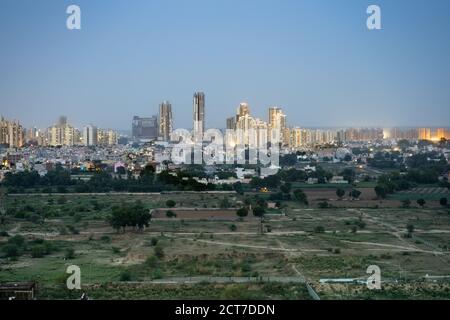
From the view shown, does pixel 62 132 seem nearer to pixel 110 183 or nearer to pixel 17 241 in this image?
pixel 110 183

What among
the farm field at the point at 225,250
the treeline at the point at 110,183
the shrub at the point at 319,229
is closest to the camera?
the farm field at the point at 225,250

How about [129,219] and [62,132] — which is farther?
[62,132]

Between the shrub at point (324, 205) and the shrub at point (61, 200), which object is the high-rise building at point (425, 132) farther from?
the shrub at point (61, 200)

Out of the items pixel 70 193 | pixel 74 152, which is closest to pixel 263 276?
pixel 70 193

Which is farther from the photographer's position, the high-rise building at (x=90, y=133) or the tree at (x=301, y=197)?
the tree at (x=301, y=197)

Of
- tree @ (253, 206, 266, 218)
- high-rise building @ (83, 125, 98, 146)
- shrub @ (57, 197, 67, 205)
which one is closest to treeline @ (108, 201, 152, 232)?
high-rise building @ (83, 125, 98, 146)

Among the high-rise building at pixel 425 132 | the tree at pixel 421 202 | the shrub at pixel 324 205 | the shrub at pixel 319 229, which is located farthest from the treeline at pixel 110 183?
the high-rise building at pixel 425 132

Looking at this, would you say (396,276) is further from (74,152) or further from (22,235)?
(74,152)

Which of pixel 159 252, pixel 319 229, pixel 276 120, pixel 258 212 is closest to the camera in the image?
pixel 159 252

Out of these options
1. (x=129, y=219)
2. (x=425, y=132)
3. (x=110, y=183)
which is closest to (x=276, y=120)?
(x=129, y=219)
